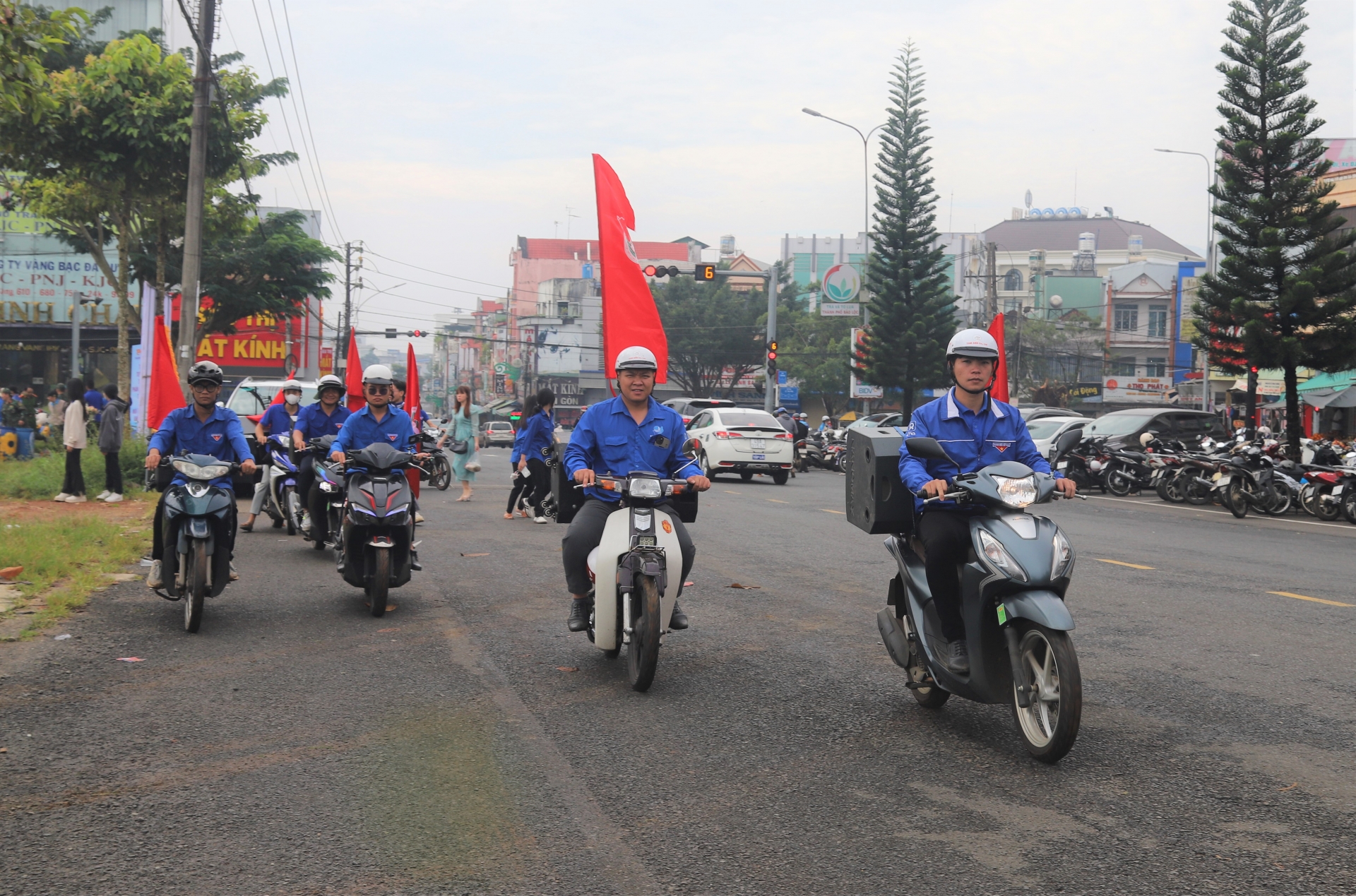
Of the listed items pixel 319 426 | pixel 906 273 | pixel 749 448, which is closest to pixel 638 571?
pixel 319 426

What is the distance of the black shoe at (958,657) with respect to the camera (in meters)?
4.97

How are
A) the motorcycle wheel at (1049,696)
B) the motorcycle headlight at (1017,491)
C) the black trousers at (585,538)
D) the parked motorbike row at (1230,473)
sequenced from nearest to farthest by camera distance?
1. the motorcycle wheel at (1049,696)
2. the motorcycle headlight at (1017,491)
3. the black trousers at (585,538)
4. the parked motorbike row at (1230,473)

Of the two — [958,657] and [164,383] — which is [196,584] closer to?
[958,657]

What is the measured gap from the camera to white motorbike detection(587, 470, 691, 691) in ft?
19.0

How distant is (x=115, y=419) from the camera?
52.3 feet

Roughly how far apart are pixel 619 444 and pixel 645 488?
0.50m

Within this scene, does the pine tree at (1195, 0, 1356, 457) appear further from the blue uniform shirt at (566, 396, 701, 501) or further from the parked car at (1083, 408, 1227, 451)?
the blue uniform shirt at (566, 396, 701, 501)

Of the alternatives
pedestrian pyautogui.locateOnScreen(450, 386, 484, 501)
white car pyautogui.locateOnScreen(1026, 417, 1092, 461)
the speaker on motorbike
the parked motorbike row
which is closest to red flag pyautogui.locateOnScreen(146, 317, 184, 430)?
pedestrian pyautogui.locateOnScreen(450, 386, 484, 501)

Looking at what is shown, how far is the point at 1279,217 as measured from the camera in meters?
25.4

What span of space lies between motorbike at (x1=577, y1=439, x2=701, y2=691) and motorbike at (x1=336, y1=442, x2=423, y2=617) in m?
2.42

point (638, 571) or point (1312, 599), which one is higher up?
point (638, 571)

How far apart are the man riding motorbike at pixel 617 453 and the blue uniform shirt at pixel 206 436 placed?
257 cm

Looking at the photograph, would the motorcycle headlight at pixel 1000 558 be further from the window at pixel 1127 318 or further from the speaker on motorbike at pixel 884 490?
the window at pixel 1127 318

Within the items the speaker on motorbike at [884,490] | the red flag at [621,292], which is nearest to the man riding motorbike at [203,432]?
the red flag at [621,292]
